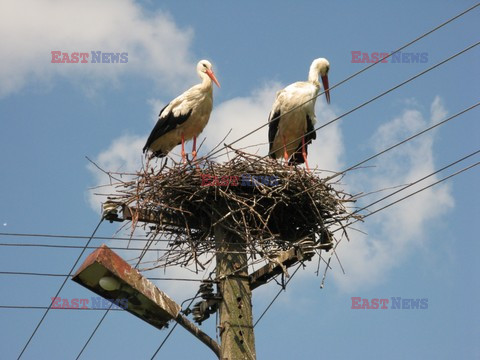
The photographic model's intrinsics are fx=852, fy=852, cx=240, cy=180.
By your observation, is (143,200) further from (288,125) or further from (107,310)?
(288,125)

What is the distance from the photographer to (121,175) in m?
7.40

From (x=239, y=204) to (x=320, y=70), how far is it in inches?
167

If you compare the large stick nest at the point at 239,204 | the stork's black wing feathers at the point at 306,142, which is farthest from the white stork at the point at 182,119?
the large stick nest at the point at 239,204

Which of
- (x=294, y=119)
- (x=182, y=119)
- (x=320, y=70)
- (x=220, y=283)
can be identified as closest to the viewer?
(x=220, y=283)

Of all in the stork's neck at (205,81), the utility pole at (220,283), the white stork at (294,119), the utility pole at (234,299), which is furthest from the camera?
the stork's neck at (205,81)

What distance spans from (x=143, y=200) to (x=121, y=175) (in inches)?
21.9

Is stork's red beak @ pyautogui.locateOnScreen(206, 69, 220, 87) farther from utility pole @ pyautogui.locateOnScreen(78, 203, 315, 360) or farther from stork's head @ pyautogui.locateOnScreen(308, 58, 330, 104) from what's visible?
utility pole @ pyautogui.locateOnScreen(78, 203, 315, 360)

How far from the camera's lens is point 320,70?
10578mm

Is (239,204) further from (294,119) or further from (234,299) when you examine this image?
(294,119)

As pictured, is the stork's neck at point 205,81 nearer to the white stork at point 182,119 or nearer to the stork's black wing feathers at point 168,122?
the white stork at point 182,119

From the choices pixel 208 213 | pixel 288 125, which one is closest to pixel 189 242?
pixel 208 213

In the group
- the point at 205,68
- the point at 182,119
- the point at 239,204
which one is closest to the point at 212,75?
the point at 205,68

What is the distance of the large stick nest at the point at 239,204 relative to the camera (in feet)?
22.1

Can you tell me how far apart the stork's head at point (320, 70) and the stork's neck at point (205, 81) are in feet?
3.99
